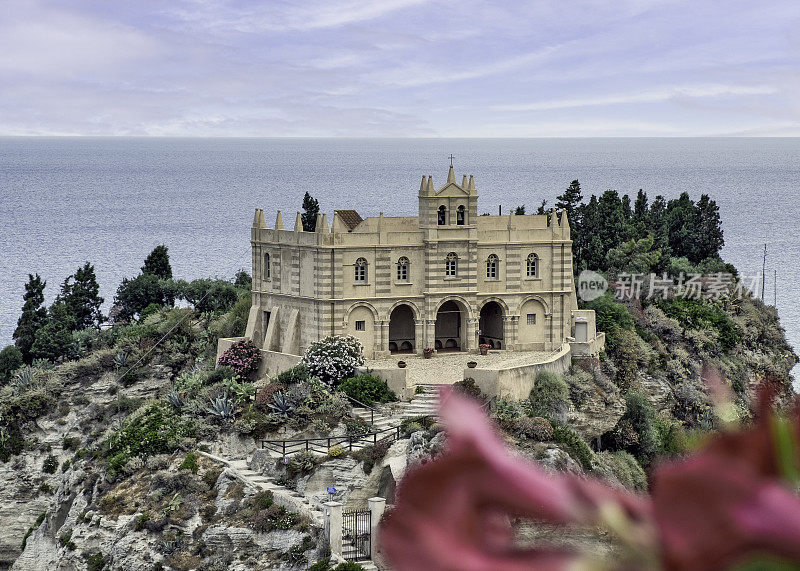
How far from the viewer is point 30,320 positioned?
278 ft

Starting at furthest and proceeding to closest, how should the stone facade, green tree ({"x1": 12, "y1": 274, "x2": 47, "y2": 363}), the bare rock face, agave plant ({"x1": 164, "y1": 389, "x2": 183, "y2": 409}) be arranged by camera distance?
1. green tree ({"x1": 12, "y1": 274, "x2": 47, "y2": 363})
2. the stone facade
3. agave plant ({"x1": 164, "y1": 389, "x2": 183, "y2": 409})
4. the bare rock face

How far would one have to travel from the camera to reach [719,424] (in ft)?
6.48

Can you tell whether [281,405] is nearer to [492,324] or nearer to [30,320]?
[492,324]

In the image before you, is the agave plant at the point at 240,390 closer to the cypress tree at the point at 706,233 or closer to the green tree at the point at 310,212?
the green tree at the point at 310,212

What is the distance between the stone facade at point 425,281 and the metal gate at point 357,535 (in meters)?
15.1

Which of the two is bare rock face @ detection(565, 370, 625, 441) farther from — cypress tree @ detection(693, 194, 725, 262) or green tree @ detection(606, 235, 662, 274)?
cypress tree @ detection(693, 194, 725, 262)

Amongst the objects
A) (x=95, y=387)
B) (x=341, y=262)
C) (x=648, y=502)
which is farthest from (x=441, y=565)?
(x=95, y=387)

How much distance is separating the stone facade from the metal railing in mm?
8541

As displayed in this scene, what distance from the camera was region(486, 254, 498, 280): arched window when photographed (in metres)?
60.3

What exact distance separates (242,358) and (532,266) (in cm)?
1461

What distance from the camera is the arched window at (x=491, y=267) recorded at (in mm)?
60312

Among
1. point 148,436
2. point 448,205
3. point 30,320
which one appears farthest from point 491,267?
point 30,320

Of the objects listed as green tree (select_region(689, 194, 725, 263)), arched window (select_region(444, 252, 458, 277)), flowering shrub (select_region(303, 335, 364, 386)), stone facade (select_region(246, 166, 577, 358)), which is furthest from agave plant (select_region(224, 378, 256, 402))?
green tree (select_region(689, 194, 725, 263))

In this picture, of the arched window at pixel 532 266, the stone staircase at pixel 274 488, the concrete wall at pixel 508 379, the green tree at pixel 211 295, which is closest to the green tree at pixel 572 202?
the green tree at pixel 211 295
